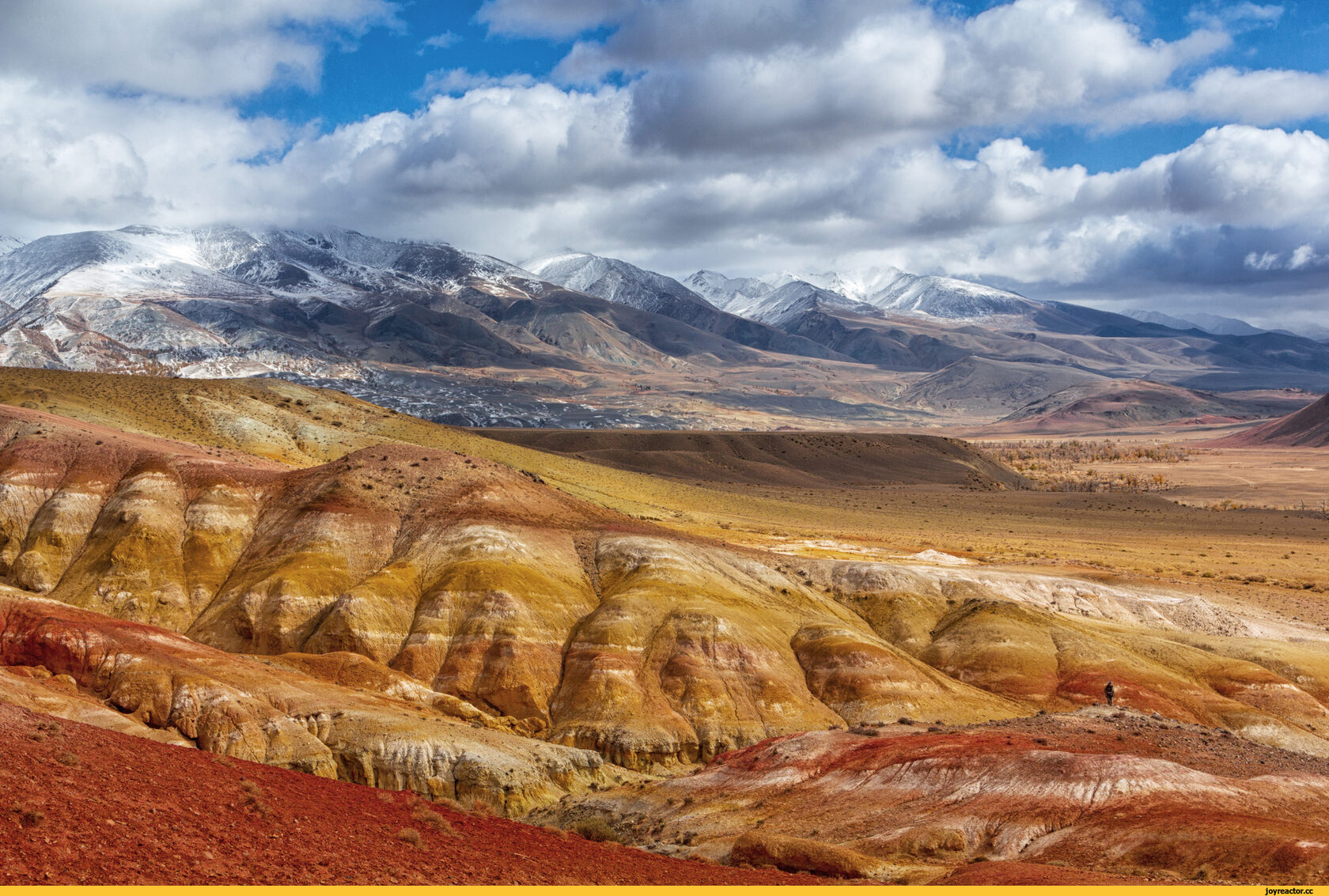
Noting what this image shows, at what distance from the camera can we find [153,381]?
149 m

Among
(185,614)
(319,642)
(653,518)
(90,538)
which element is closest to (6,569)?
(90,538)

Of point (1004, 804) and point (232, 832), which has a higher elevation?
point (232, 832)

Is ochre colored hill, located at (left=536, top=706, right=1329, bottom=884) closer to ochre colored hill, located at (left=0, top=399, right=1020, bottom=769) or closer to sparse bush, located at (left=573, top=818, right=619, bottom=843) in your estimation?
sparse bush, located at (left=573, top=818, right=619, bottom=843)

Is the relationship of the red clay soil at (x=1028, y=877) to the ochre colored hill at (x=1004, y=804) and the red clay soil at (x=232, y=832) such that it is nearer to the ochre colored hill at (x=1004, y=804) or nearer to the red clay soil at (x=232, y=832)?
the ochre colored hill at (x=1004, y=804)

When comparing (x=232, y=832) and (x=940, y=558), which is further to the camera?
(x=940, y=558)

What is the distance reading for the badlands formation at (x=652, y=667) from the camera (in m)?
40.8

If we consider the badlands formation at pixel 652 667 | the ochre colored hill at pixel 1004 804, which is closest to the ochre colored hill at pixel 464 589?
the badlands formation at pixel 652 667

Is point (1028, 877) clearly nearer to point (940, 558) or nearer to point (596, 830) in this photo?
point (596, 830)

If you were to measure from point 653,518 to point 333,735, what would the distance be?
85919mm

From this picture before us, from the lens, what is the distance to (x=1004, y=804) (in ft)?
135

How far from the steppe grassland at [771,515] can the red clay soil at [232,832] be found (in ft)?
240

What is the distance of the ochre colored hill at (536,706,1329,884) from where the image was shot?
3475 centimetres

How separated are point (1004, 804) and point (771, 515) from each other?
122727mm

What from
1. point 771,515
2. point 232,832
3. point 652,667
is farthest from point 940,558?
point 232,832
